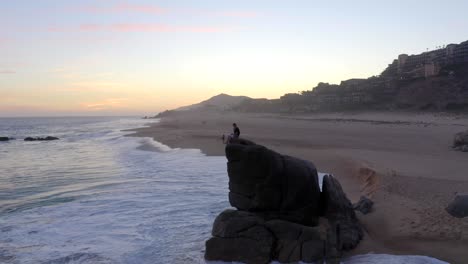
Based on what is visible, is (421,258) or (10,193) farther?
(10,193)

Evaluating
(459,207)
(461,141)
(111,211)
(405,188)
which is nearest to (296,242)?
(459,207)

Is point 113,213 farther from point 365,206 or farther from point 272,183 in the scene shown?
point 365,206

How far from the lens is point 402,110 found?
64.8 m

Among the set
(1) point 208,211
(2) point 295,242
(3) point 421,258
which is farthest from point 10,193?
(3) point 421,258

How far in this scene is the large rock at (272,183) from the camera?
899 cm

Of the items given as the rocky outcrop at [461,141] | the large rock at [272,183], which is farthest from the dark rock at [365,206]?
the rocky outcrop at [461,141]

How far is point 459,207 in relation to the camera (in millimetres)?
10078

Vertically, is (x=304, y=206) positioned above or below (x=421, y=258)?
above

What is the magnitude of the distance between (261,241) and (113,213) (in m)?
5.67

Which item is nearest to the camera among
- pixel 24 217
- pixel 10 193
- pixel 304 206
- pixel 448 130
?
pixel 304 206

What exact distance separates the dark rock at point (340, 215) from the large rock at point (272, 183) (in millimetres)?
419

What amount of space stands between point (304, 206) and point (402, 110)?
60.2 metres

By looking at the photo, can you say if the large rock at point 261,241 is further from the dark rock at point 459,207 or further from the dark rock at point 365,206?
the dark rock at point 459,207

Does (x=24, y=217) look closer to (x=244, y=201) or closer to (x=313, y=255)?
(x=244, y=201)
